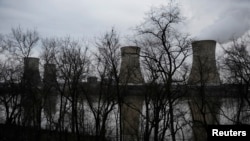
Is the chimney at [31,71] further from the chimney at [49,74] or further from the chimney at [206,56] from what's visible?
the chimney at [206,56]

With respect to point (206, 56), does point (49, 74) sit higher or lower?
lower

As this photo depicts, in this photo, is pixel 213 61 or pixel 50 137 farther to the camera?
pixel 50 137

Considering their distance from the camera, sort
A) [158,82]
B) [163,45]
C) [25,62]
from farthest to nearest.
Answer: [25,62] → [158,82] → [163,45]

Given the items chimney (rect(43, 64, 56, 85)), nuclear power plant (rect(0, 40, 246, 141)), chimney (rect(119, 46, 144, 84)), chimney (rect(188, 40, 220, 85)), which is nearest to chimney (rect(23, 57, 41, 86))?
nuclear power plant (rect(0, 40, 246, 141))

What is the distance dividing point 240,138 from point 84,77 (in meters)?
12.3

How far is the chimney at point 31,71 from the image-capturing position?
20.3m

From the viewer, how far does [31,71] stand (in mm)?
20516

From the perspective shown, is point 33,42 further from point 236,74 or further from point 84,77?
point 236,74

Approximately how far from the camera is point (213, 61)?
65.7 ft

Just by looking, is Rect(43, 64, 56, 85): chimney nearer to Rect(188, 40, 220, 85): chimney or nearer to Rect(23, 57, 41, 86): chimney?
Rect(23, 57, 41, 86): chimney

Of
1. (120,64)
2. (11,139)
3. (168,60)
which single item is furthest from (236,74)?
(11,139)

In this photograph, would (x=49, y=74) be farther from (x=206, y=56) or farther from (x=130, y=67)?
(x=206, y=56)

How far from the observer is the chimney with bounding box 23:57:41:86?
20312 millimetres

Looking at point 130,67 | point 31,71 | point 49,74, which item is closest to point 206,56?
point 130,67
